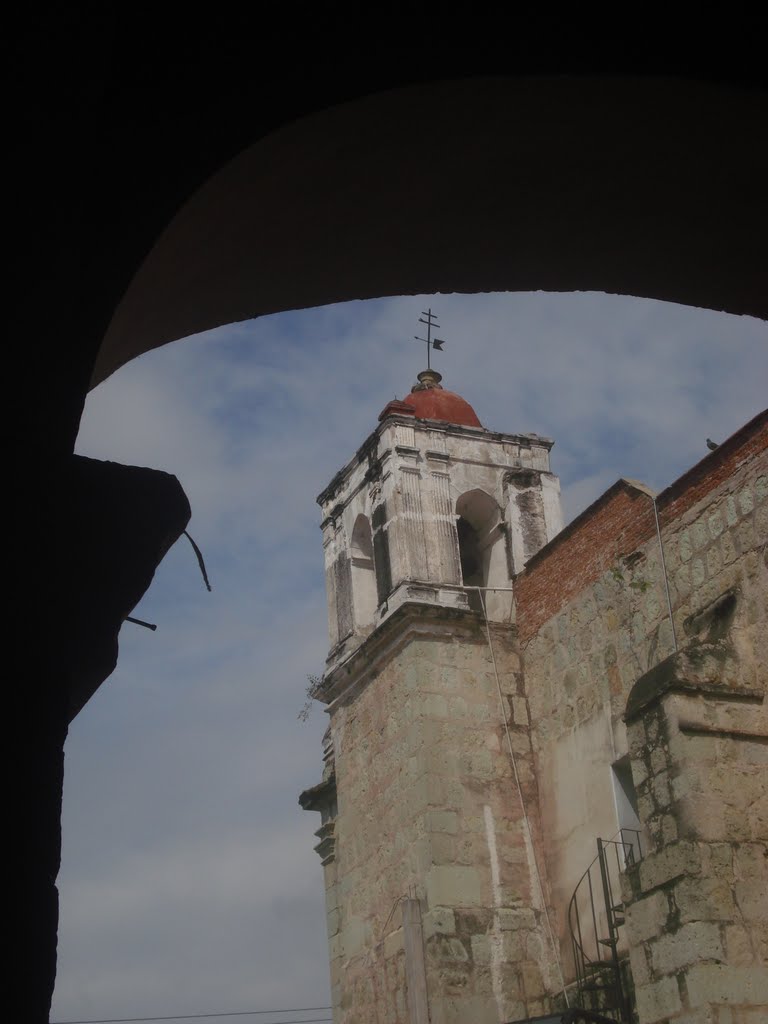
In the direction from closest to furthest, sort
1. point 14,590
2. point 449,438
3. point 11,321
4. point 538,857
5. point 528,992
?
1. point 14,590
2. point 11,321
3. point 528,992
4. point 538,857
5. point 449,438

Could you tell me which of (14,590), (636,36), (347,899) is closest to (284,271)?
(636,36)

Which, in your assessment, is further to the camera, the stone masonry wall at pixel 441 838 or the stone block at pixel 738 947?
the stone masonry wall at pixel 441 838

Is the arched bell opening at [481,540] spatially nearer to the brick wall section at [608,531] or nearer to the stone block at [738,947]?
the brick wall section at [608,531]

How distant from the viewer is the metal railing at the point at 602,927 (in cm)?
1169

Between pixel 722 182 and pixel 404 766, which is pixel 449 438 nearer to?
pixel 404 766

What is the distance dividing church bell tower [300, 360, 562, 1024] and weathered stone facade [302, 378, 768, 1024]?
0.03 m

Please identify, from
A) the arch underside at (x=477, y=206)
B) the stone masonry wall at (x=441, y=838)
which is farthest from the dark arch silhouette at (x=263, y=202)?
the stone masonry wall at (x=441, y=838)

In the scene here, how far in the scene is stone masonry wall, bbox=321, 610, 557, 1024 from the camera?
42.0 ft

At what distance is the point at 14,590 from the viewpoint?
53.7 inches

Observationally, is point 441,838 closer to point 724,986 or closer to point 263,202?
point 724,986

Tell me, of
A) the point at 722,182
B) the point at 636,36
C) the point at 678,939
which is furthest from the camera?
the point at 678,939

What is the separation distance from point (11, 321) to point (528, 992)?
12424 mm

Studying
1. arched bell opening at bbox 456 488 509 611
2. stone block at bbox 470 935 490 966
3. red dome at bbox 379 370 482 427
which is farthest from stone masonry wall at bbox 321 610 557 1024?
red dome at bbox 379 370 482 427

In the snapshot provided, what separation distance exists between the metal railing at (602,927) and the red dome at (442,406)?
6647mm
